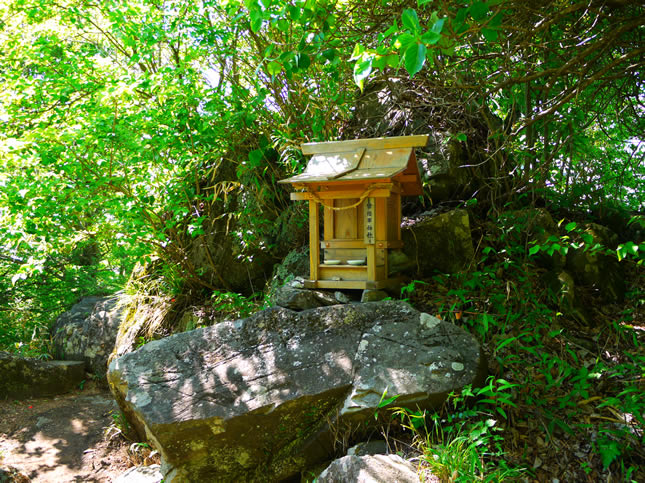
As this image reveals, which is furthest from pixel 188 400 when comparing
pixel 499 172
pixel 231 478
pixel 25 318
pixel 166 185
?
pixel 25 318

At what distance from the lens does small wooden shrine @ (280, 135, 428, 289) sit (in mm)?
3588

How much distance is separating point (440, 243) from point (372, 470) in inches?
95.6

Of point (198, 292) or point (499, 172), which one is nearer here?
point (499, 172)

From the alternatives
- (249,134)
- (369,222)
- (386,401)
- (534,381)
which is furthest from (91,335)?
(534,381)

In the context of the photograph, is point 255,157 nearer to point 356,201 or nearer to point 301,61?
point 356,201

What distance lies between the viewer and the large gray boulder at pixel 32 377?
5.95 m

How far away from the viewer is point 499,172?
4562mm

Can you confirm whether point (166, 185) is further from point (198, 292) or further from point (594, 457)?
point (594, 457)

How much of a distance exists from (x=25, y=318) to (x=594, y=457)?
8062mm

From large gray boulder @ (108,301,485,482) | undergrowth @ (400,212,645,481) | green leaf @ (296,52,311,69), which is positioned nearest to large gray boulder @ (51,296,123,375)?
large gray boulder @ (108,301,485,482)

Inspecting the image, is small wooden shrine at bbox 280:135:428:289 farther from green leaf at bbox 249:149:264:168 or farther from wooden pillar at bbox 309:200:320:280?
green leaf at bbox 249:149:264:168

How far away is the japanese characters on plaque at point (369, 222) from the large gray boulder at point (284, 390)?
734 mm

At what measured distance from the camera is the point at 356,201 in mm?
3787

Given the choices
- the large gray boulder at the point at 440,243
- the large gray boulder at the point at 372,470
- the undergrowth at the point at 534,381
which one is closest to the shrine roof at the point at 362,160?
the large gray boulder at the point at 440,243
